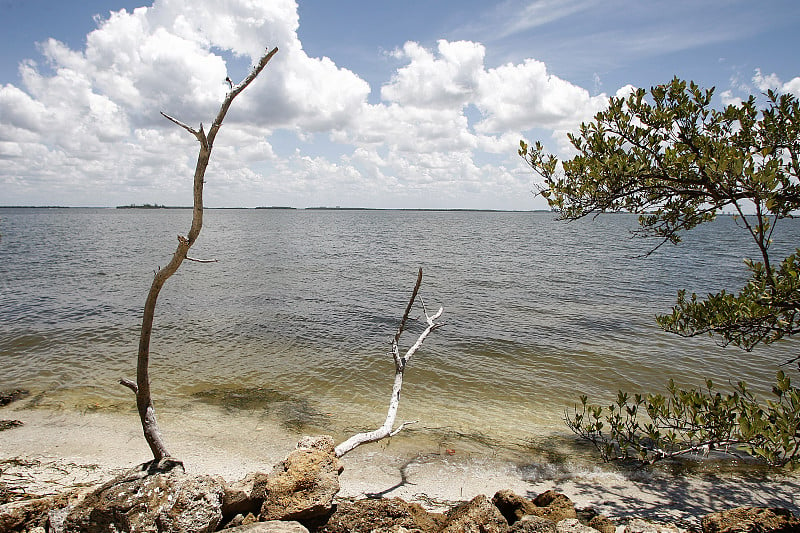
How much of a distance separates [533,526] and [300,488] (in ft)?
10.0

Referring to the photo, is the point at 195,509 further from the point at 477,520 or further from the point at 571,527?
the point at 571,527

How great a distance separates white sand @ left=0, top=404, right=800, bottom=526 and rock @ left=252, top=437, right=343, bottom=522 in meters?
2.10

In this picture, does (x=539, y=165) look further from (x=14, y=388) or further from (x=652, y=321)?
(x=652, y=321)

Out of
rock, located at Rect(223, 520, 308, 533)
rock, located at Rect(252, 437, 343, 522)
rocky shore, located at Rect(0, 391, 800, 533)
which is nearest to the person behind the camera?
rock, located at Rect(223, 520, 308, 533)

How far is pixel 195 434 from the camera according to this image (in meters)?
10.6

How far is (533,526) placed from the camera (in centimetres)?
564

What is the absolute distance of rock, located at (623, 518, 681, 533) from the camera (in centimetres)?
622

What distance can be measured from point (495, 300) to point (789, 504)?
1851 centimetres

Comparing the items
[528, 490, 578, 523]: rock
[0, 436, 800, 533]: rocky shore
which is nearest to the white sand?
[528, 490, 578, 523]: rock

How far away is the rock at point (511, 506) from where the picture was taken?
6.57 m

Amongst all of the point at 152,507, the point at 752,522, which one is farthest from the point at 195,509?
the point at 752,522

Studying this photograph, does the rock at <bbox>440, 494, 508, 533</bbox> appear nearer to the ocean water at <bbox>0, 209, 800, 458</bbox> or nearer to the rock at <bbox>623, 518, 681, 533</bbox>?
the rock at <bbox>623, 518, 681, 533</bbox>

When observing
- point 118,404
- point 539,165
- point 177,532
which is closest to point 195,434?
point 118,404

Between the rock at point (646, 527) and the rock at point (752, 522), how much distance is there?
1.90 feet
